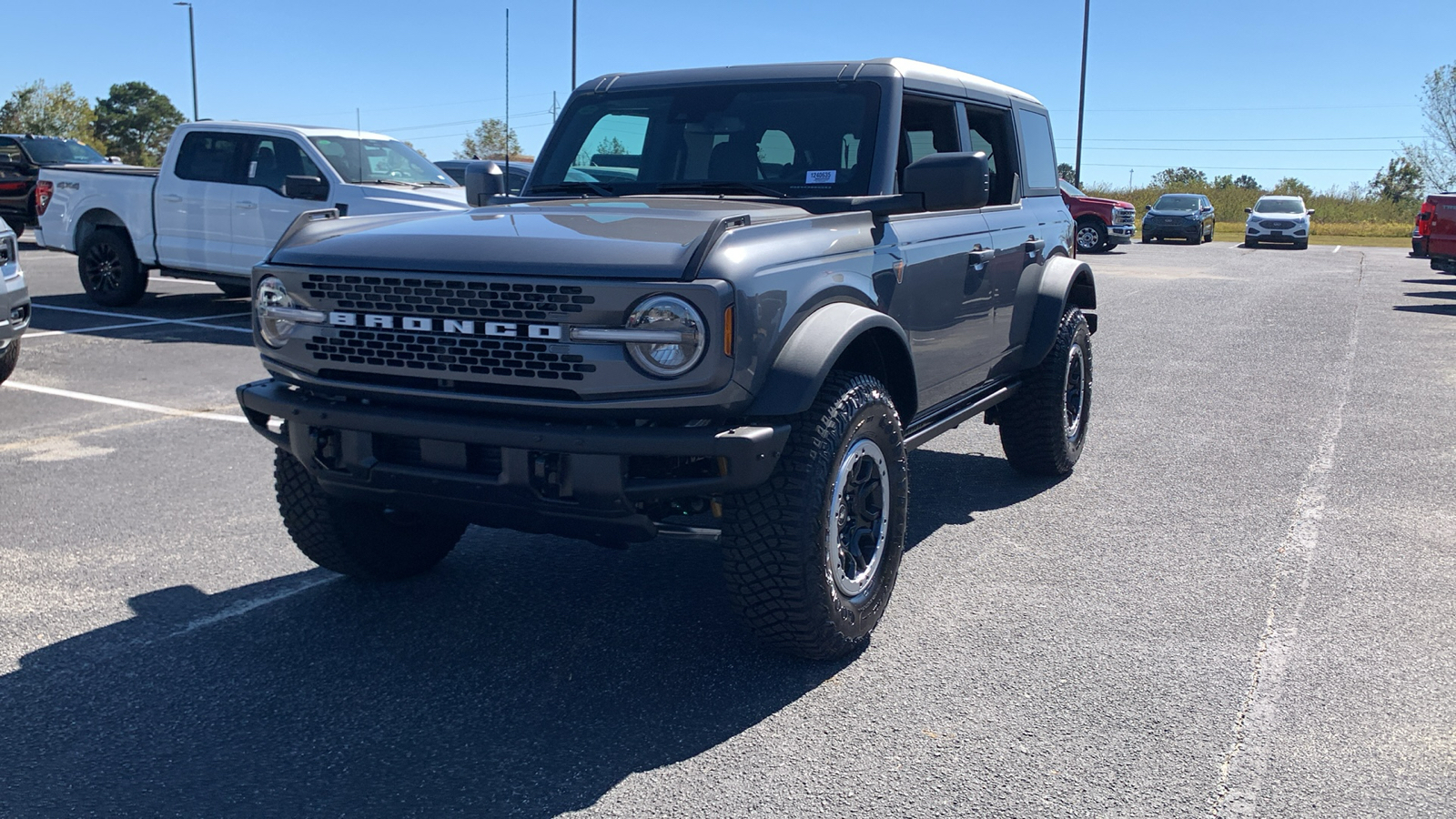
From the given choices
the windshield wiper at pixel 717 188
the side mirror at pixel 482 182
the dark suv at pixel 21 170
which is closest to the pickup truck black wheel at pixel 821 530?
the windshield wiper at pixel 717 188

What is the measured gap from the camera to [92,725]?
11.1 ft

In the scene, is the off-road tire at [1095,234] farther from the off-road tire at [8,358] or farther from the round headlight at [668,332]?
the round headlight at [668,332]

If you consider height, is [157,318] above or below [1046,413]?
below

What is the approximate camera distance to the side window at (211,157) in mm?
12484

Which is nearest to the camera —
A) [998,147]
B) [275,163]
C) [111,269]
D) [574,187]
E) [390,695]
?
[390,695]

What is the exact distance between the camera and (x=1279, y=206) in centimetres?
3356

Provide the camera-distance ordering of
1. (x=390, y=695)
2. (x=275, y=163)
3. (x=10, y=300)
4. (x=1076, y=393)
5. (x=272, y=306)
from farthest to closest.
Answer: (x=275, y=163) → (x=10, y=300) → (x=1076, y=393) → (x=272, y=306) → (x=390, y=695)

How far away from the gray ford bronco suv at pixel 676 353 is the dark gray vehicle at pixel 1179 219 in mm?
31515

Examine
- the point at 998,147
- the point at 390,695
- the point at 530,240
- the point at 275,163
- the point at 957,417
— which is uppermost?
the point at 275,163

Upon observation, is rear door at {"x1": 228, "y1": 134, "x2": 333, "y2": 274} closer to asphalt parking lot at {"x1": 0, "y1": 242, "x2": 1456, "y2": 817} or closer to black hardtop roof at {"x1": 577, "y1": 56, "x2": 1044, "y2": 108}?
asphalt parking lot at {"x1": 0, "y1": 242, "x2": 1456, "y2": 817}

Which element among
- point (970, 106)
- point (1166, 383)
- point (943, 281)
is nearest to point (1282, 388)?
point (1166, 383)

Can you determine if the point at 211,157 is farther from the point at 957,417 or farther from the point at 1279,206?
the point at 1279,206

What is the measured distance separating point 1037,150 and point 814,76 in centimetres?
194

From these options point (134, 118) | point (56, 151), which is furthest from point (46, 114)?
point (56, 151)
